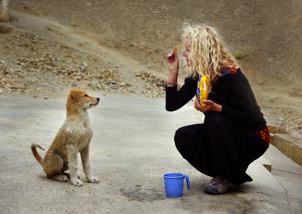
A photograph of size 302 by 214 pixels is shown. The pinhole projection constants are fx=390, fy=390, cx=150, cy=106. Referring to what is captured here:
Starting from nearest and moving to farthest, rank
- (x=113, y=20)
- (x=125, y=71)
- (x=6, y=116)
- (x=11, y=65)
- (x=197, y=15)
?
(x=6, y=116), (x=11, y=65), (x=125, y=71), (x=113, y=20), (x=197, y=15)

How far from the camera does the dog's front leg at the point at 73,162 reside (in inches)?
131

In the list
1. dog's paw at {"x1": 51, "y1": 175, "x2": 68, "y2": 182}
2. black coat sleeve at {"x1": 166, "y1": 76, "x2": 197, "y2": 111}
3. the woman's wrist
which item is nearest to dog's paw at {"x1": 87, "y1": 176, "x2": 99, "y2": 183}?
dog's paw at {"x1": 51, "y1": 175, "x2": 68, "y2": 182}

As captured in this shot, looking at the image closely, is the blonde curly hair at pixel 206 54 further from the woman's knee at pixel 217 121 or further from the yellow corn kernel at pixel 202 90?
the woman's knee at pixel 217 121

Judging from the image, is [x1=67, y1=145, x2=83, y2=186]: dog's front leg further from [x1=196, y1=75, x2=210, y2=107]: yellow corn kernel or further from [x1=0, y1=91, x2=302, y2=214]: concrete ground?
[x1=196, y1=75, x2=210, y2=107]: yellow corn kernel

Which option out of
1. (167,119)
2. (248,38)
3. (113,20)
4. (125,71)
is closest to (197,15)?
(248,38)

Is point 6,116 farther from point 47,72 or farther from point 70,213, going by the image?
point 47,72

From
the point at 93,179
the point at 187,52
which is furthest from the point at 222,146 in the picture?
the point at 93,179

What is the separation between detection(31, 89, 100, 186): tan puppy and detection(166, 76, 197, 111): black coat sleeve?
0.67m

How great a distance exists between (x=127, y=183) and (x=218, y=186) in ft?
2.82

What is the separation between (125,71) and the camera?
19.2m

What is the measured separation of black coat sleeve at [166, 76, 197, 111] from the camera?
3.60 m

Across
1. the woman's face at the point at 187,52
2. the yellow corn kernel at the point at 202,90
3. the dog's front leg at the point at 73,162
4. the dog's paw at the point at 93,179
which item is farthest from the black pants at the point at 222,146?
the dog's front leg at the point at 73,162

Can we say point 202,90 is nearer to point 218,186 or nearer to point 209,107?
point 209,107

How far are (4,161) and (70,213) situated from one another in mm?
1758
